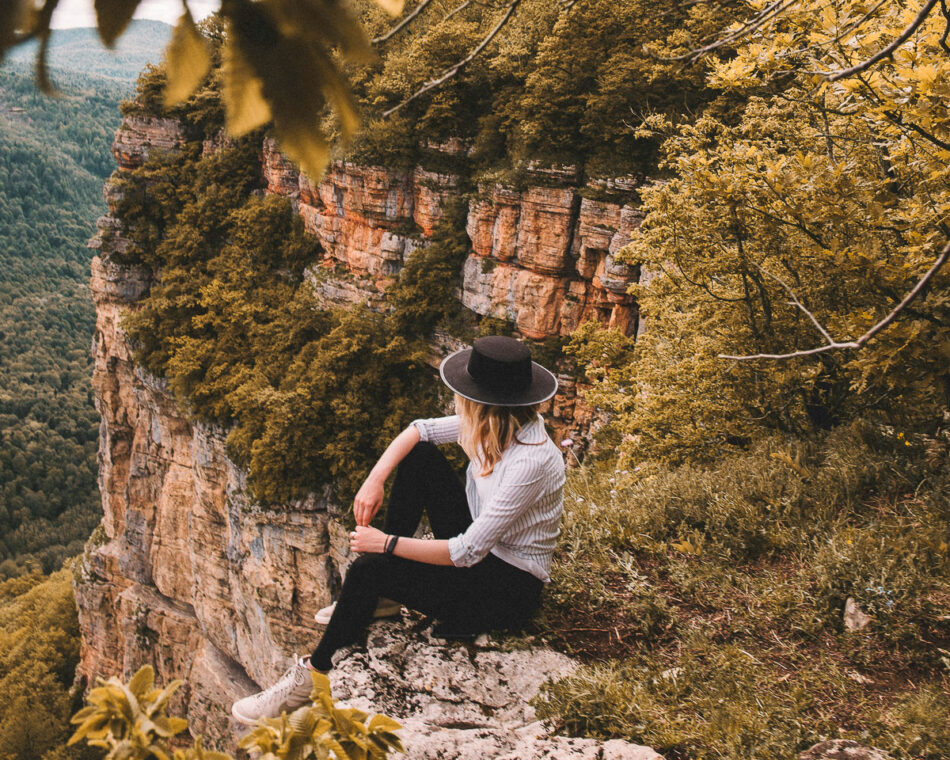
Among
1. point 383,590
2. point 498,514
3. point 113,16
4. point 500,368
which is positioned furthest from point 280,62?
point 383,590

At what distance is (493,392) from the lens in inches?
96.1

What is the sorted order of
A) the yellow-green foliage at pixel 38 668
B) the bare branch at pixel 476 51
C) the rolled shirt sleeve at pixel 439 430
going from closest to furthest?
the bare branch at pixel 476 51, the rolled shirt sleeve at pixel 439 430, the yellow-green foliage at pixel 38 668

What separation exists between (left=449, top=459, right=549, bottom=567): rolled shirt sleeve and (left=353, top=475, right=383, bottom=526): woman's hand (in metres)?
0.56

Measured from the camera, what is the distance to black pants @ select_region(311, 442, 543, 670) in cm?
249

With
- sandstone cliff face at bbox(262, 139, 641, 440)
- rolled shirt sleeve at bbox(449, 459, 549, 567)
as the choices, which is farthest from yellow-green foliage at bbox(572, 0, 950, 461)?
sandstone cliff face at bbox(262, 139, 641, 440)

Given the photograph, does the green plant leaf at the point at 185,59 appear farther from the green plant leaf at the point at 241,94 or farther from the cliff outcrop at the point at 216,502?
the cliff outcrop at the point at 216,502

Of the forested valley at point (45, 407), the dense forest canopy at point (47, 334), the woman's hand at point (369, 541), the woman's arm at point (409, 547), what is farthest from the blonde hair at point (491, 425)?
the dense forest canopy at point (47, 334)

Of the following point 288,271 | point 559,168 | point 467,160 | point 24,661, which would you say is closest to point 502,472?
point 559,168

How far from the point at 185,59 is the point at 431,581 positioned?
2.08 meters

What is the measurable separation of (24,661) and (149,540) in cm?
926

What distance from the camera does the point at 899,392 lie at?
12.4 feet

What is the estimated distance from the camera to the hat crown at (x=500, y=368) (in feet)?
7.91

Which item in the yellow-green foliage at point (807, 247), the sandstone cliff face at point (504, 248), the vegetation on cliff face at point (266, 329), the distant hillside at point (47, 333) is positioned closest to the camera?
the yellow-green foliage at point (807, 247)

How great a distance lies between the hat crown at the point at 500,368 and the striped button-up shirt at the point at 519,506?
0.19 meters
